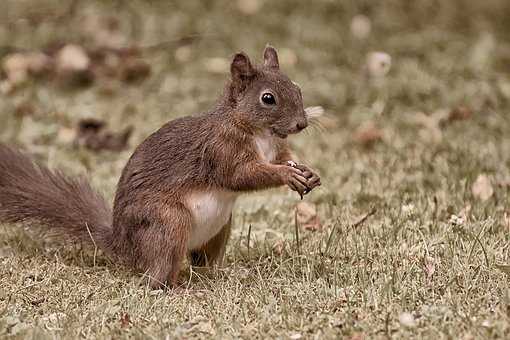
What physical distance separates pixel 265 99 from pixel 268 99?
1 centimetres

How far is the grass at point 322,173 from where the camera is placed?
11.9ft

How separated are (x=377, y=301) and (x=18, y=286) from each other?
1.51 meters

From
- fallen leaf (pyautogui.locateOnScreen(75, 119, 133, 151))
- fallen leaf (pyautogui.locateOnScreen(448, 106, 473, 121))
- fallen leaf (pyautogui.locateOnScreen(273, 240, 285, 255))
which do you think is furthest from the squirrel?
fallen leaf (pyautogui.locateOnScreen(448, 106, 473, 121))

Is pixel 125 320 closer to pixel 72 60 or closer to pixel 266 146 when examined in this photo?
pixel 266 146

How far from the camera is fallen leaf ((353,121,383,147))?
642 cm

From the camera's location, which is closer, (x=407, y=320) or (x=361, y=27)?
(x=407, y=320)

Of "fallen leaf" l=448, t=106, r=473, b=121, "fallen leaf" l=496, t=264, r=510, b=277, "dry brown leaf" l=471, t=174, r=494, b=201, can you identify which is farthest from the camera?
"fallen leaf" l=448, t=106, r=473, b=121

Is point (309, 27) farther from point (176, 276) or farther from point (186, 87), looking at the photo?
point (176, 276)

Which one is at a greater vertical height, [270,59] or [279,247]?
[270,59]

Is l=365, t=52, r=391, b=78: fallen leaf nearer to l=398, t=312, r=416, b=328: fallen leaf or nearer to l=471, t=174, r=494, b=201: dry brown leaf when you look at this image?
l=471, t=174, r=494, b=201: dry brown leaf

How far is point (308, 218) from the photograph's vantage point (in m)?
5.02

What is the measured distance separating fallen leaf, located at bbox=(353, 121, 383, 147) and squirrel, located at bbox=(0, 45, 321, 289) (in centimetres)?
219

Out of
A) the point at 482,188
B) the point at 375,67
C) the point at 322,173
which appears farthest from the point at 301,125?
the point at 375,67

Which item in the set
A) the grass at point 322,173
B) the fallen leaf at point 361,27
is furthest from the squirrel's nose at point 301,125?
the fallen leaf at point 361,27
